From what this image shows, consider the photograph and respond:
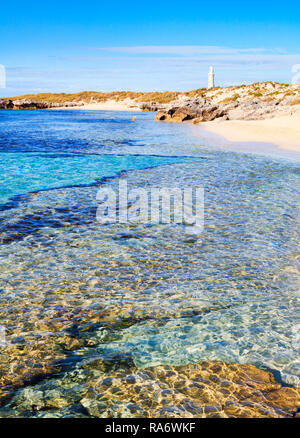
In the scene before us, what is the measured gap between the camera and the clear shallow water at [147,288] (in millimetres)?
4020

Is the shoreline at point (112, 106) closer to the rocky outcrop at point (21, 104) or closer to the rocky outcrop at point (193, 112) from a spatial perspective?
the rocky outcrop at point (21, 104)

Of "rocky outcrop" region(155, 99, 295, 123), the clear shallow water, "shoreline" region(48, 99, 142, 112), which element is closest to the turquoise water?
the clear shallow water

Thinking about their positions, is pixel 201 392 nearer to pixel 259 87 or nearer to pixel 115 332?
pixel 115 332

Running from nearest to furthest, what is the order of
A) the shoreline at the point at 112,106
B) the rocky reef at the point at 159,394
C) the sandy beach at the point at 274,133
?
1. the rocky reef at the point at 159,394
2. the sandy beach at the point at 274,133
3. the shoreline at the point at 112,106

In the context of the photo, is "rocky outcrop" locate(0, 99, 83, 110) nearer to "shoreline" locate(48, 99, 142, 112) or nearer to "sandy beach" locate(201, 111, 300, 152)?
"shoreline" locate(48, 99, 142, 112)

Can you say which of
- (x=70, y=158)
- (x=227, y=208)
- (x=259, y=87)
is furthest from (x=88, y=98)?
(x=227, y=208)

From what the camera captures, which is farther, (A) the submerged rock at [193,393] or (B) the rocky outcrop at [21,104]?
(B) the rocky outcrop at [21,104]

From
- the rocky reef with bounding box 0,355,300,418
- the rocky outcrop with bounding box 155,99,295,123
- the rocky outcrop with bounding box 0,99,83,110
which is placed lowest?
the rocky reef with bounding box 0,355,300,418

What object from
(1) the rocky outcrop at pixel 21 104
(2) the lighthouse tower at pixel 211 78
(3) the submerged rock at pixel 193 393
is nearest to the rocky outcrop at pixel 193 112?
(3) the submerged rock at pixel 193 393

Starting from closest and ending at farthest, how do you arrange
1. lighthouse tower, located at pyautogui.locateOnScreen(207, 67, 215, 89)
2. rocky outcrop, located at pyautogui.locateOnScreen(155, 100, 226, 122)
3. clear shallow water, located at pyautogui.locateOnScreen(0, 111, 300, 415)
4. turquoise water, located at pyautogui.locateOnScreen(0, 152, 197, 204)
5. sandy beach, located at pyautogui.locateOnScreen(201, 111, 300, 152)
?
clear shallow water, located at pyautogui.locateOnScreen(0, 111, 300, 415), turquoise water, located at pyautogui.locateOnScreen(0, 152, 197, 204), sandy beach, located at pyautogui.locateOnScreen(201, 111, 300, 152), rocky outcrop, located at pyautogui.locateOnScreen(155, 100, 226, 122), lighthouse tower, located at pyautogui.locateOnScreen(207, 67, 215, 89)

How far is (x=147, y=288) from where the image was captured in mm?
5484

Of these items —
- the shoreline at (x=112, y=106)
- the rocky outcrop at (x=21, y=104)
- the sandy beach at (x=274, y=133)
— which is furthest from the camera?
the rocky outcrop at (x=21, y=104)

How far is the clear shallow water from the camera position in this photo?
13.2 feet
